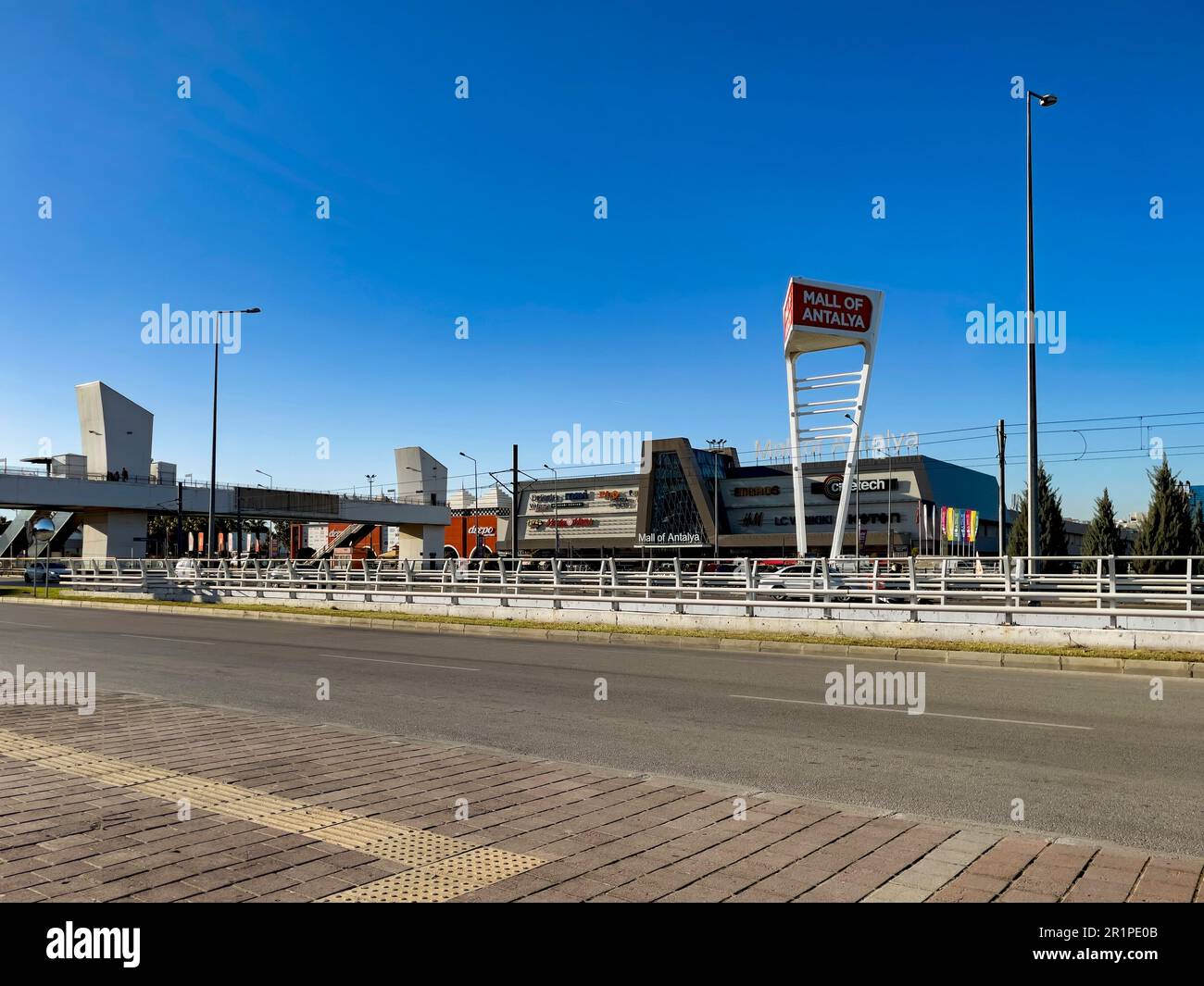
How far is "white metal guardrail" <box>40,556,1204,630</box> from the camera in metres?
18.6

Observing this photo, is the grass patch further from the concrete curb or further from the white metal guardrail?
the white metal guardrail

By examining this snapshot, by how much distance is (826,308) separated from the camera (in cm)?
3834

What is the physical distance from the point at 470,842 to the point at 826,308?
118 feet

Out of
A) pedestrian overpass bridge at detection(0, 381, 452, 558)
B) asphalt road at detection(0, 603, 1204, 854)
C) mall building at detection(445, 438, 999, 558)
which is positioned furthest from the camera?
mall building at detection(445, 438, 999, 558)

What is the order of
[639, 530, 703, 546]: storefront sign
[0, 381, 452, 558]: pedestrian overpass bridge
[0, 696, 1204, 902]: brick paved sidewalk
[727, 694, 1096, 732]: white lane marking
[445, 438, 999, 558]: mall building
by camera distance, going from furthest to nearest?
[639, 530, 703, 546]: storefront sign < [445, 438, 999, 558]: mall building < [0, 381, 452, 558]: pedestrian overpass bridge < [727, 694, 1096, 732]: white lane marking < [0, 696, 1204, 902]: brick paved sidewalk

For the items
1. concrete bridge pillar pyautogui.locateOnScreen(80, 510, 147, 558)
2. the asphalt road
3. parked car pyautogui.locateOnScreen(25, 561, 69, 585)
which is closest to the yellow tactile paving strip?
the asphalt road

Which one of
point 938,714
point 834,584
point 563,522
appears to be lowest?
point 938,714

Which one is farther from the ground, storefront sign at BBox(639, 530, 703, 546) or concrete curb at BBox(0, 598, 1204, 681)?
storefront sign at BBox(639, 530, 703, 546)

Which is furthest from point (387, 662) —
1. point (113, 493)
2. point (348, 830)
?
point (113, 493)

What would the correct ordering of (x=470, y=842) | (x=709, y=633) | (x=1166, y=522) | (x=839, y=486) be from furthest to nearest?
1. (x=839, y=486)
2. (x=1166, y=522)
3. (x=709, y=633)
4. (x=470, y=842)

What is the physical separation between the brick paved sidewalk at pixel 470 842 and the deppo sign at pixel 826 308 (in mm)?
33146

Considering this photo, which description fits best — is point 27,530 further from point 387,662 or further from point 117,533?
point 387,662

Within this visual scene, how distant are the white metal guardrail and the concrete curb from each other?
178 centimetres
